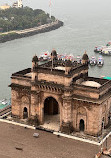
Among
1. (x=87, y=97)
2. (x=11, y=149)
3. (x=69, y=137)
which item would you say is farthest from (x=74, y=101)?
(x=11, y=149)

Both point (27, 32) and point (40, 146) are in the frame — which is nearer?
point (40, 146)

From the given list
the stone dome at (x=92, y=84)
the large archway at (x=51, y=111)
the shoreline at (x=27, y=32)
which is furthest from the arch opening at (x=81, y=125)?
the shoreline at (x=27, y=32)

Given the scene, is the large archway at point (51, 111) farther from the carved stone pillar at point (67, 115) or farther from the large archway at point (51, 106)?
the carved stone pillar at point (67, 115)

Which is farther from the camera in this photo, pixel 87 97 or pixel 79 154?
pixel 87 97

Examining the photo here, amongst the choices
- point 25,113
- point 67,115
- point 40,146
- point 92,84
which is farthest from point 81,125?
point 25,113

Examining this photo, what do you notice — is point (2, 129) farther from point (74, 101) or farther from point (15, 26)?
point (15, 26)

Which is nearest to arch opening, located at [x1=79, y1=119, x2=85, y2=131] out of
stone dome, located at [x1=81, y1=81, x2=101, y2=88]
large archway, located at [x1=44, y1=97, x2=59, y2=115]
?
stone dome, located at [x1=81, y1=81, x2=101, y2=88]

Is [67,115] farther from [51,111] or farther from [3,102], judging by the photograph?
[3,102]

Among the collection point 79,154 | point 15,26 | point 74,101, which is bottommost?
point 79,154

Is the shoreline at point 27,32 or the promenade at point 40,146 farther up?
the shoreline at point 27,32
